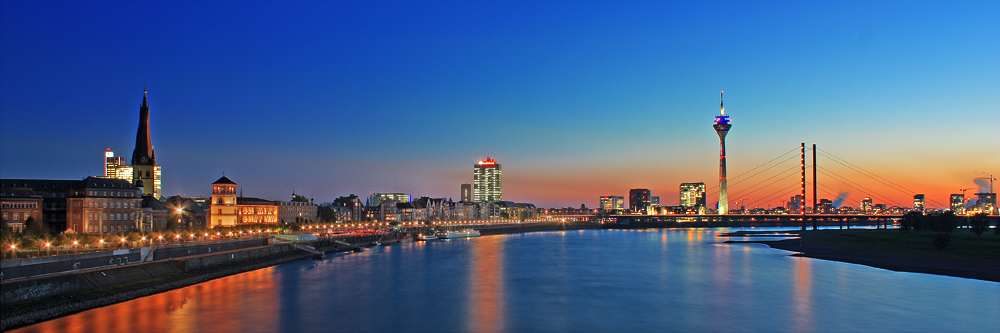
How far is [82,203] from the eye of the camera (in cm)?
5881

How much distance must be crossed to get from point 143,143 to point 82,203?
38.2 meters

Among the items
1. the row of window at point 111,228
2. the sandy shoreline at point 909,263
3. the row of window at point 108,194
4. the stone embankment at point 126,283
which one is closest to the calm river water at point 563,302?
the stone embankment at point 126,283

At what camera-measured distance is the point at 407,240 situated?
10038cm

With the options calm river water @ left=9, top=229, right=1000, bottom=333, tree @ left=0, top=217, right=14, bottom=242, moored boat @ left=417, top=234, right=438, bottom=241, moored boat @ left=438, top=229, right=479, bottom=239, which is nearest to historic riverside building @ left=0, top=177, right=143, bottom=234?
tree @ left=0, top=217, right=14, bottom=242

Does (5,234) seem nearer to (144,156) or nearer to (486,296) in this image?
(486,296)

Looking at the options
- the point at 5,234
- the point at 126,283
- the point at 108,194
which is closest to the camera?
the point at 126,283

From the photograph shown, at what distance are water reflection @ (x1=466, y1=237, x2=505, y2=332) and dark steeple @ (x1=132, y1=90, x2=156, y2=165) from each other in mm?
60285

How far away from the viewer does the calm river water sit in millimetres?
27125

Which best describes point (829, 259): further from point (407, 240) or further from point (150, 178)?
point (150, 178)

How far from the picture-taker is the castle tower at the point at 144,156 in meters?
91.6

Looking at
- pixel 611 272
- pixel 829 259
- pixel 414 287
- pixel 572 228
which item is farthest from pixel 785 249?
pixel 572 228

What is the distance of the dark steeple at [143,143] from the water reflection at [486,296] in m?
60.3

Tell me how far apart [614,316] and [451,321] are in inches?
307

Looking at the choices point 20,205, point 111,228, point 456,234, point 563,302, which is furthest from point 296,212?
point 563,302
